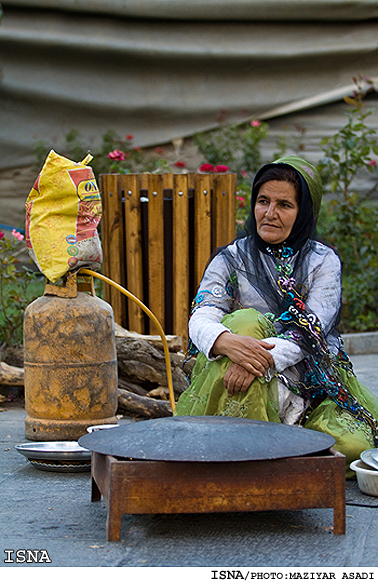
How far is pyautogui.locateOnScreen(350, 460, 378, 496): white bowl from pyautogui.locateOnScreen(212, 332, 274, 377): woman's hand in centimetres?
48

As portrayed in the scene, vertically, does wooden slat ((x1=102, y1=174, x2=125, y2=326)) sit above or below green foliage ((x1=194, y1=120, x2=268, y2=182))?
below

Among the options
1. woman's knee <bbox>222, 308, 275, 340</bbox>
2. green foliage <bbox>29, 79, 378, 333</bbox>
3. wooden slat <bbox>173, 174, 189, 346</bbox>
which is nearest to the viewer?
woman's knee <bbox>222, 308, 275, 340</bbox>

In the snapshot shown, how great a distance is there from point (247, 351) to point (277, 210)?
0.64 metres

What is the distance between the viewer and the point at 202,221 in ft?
13.7

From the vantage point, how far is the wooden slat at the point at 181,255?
4109mm

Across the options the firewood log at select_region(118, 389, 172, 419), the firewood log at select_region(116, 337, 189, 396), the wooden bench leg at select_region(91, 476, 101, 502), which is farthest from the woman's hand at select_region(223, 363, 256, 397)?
the firewood log at select_region(116, 337, 189, 396)

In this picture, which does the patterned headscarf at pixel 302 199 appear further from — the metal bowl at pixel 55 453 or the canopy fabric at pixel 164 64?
the canopy fabric at pixel 164 64

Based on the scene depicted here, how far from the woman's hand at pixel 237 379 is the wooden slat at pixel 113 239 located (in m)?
1.84

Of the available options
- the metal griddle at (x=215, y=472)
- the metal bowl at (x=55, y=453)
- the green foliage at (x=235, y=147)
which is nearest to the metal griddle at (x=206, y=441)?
the metal griddle at (x=215, y=472)

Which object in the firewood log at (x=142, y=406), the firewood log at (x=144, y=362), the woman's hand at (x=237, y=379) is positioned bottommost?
the firewood log at (x=142, y=406)

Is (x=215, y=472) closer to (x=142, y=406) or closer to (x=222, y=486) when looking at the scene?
(x=222, y=486)

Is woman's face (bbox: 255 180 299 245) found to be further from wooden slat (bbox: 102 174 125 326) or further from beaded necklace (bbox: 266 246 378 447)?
wooden slat (bbox: 102 174 125 326)

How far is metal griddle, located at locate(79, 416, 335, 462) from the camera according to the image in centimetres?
205
